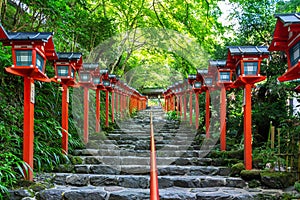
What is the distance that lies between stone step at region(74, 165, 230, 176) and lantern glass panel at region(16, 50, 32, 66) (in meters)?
2.63

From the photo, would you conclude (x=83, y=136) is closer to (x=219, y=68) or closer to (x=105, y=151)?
(x=105, y=151)

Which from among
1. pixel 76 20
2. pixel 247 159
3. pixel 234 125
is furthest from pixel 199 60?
pixel 247 159

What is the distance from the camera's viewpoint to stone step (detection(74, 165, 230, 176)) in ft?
21.4

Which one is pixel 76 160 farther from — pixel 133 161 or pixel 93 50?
pixel 93 50

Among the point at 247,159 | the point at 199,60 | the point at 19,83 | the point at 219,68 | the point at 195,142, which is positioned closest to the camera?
the point at 247,159

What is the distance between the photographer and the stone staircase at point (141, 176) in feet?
16.7

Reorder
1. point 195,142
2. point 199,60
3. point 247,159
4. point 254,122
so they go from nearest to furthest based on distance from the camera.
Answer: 1. point 247,159
2. point 254,122
3. point 195,142
4. point 199,60

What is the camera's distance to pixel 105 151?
7832mm

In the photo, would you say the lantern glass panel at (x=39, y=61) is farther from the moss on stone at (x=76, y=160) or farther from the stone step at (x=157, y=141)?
the stone step at (x=157, y=141)

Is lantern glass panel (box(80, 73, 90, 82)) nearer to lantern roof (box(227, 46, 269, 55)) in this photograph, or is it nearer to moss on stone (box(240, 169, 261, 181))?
lantern roof (box(227, 46, 269, 55))

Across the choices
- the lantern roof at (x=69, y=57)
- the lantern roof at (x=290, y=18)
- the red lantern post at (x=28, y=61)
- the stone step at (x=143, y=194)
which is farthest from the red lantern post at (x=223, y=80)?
the red lantern post at (x=28, y=61)

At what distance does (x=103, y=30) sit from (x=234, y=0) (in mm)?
4678

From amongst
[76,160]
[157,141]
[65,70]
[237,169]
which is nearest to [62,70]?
[65,70]

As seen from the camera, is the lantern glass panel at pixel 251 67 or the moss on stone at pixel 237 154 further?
the moss on stone at pixel 237 154
